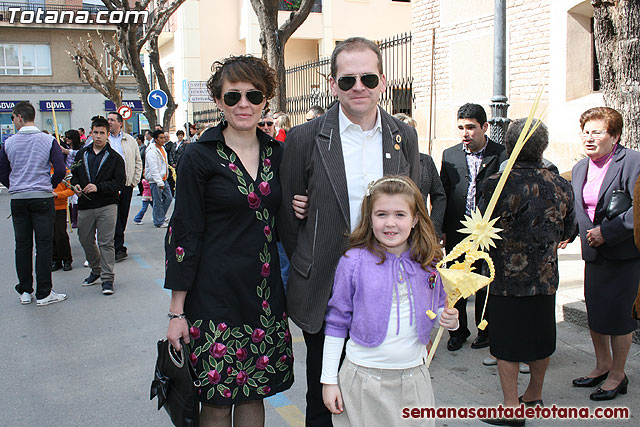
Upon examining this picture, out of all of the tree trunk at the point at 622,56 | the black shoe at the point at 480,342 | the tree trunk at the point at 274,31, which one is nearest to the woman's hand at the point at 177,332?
the black shoe at the point at 480,342

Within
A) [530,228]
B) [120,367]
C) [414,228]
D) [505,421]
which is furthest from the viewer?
[120,367]

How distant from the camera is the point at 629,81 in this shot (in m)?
5.00

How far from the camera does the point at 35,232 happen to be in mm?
6664

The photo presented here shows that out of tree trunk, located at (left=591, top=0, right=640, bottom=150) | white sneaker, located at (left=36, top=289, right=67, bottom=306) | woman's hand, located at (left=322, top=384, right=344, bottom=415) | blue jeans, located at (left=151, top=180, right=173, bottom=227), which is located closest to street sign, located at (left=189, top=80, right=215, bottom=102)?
blue jeans, located at (left=151, top=180, right=173, bottom=227)

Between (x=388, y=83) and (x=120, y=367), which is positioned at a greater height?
(x=388, y=83)

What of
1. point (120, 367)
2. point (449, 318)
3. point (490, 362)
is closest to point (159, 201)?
point (120, 367)

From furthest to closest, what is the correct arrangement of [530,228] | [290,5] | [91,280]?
1. [290,5]
2. [91,280]
3. [530,228]

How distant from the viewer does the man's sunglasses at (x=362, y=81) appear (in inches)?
105

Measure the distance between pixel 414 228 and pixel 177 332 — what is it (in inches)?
45.1

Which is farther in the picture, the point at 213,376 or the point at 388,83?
the point at 388,83

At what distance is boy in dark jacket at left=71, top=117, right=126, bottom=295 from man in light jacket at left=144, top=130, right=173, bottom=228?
4423 mm

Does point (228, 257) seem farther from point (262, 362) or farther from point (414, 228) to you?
point (414, 228)

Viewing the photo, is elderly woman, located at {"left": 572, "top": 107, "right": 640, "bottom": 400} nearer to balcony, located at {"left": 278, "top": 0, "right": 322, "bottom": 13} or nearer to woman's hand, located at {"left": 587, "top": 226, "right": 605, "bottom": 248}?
woman's hand, located at {"left": 587, "top": 226, "right": 605, "bottom": 248}

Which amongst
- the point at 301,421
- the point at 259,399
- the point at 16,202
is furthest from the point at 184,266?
the point at 16,202
